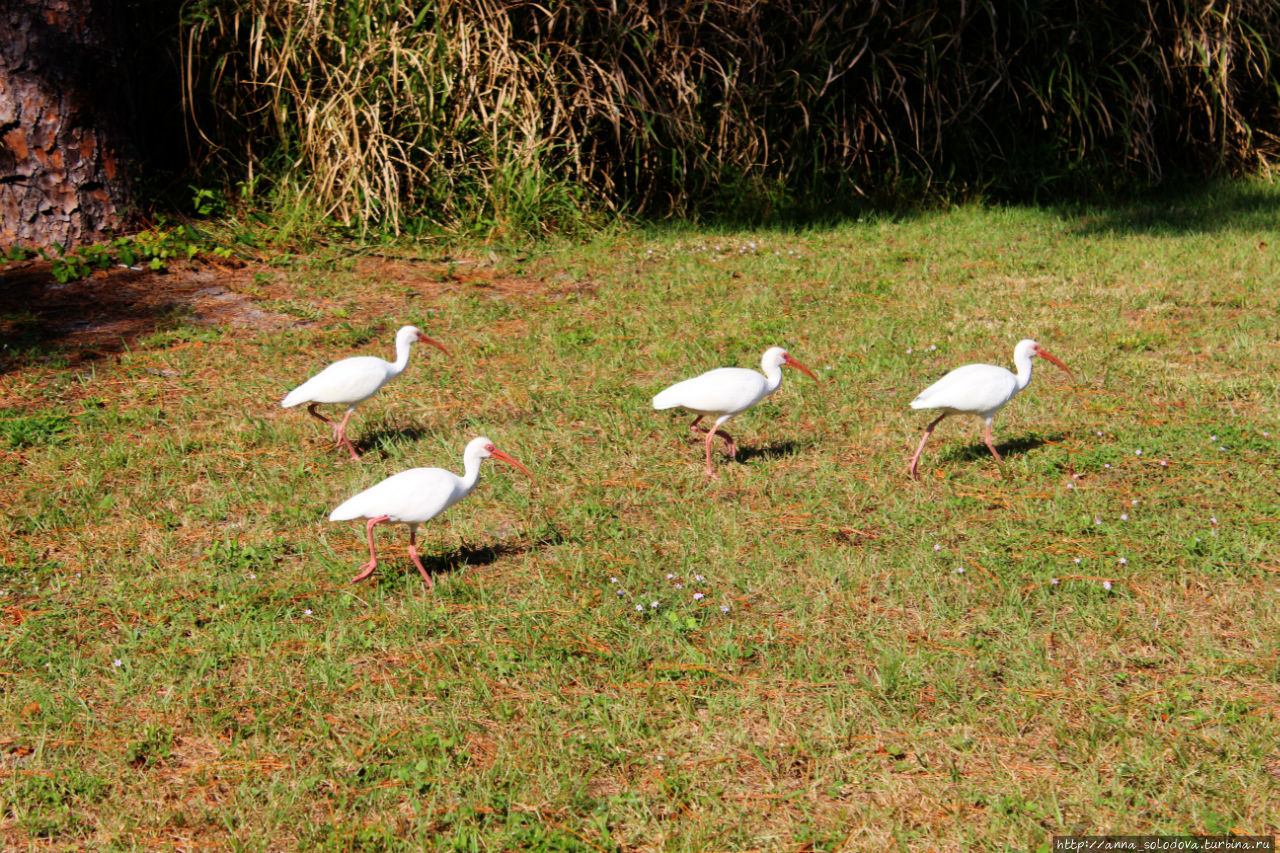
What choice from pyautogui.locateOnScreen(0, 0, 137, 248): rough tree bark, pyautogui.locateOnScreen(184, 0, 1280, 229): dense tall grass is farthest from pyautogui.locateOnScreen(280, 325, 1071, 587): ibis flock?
pyautogui.locateOnScreen(0, 0, 137, 248): rough tree bark

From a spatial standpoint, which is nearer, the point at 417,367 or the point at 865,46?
the point at 417,367

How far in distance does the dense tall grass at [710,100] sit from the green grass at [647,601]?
219 centimetres

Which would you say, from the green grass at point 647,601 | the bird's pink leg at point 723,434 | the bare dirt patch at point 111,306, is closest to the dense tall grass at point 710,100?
the bare dirt patch at point 111,306

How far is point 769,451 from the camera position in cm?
545

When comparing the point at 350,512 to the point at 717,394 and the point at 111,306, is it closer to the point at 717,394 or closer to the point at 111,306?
the point at 717,394

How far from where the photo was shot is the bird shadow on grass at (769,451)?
538cm

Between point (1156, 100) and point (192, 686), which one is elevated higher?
point (1156, 100)

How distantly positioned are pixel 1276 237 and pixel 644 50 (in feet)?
17.2

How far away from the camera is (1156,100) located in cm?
1052

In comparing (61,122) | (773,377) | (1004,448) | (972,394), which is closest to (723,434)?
(773,377)

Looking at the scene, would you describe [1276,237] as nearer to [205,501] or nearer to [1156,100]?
[1156,100]

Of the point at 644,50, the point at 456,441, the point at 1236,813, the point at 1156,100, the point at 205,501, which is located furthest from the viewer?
the point at 1156,100

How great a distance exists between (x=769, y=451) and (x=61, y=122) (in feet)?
18.8

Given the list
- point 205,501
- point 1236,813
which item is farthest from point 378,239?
point 1236,813
